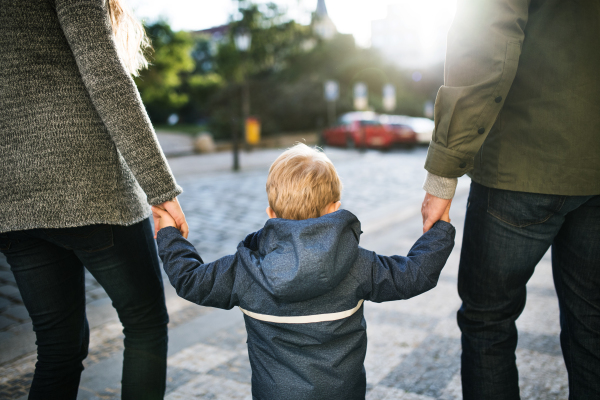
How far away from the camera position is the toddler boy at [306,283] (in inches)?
55.1

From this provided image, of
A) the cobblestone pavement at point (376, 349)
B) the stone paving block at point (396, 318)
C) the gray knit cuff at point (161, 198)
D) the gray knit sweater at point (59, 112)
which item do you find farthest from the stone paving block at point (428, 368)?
the gray knit sweater at point (59, 112)

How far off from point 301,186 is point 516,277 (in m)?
0.80

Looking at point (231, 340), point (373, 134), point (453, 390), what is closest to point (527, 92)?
point (453, 390)

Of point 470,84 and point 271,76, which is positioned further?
point 271,76

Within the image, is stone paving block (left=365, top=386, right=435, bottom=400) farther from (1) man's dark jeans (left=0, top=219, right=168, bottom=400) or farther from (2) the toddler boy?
(1) man's dark jeans (left=0, top=219, right=168, bottom=400)

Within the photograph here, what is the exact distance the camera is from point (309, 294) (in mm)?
1399

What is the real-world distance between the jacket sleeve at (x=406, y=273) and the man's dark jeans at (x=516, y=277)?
259 mm

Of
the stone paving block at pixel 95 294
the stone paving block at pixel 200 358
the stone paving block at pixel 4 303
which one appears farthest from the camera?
the stone paving block at pixel 95 294

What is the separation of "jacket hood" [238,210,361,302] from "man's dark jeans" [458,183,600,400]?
21.6 inches

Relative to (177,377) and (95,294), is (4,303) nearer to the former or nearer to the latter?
(95,294)

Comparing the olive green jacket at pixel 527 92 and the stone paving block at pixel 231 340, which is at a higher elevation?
the olive green jacket at pixel 527 92

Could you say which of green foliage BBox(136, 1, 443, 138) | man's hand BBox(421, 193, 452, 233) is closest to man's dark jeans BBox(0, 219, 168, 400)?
man's hand BBox(421, 193, 452, 233)

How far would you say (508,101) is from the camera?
5.33 ft

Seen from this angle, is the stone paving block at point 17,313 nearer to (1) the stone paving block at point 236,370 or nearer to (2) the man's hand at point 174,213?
(1) the stone paving block at point 236,370
